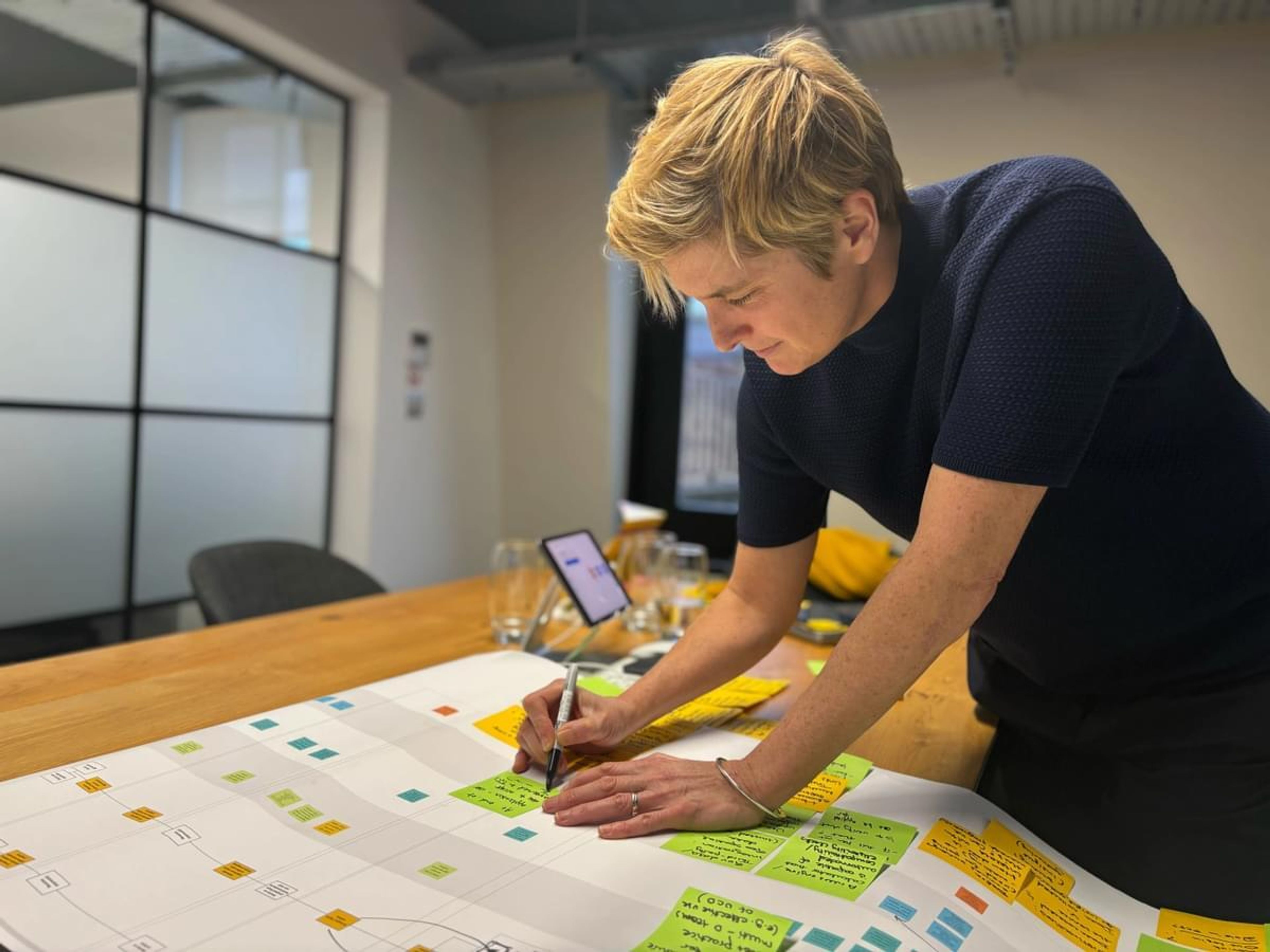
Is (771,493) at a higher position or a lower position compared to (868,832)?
higher

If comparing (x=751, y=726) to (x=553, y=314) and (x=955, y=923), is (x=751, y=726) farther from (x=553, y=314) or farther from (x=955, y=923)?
(x=553, y=314)

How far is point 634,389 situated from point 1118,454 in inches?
137

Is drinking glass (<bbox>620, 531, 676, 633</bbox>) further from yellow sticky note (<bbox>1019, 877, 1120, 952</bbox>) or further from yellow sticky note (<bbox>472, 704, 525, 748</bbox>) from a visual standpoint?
yellow sticky note (<bbox>1019, 877, 1120, 952</bbox>)

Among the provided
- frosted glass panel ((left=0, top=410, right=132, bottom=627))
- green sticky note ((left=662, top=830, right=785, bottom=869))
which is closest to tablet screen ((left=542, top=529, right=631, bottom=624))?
green sticky note ((left=662, top=830, right=785, bottom=869))

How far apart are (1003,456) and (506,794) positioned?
1.75ft

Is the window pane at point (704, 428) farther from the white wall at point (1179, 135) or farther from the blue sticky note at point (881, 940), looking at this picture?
the blue sticky note at point (881, 940)

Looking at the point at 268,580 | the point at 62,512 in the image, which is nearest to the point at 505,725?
the point at 268,580

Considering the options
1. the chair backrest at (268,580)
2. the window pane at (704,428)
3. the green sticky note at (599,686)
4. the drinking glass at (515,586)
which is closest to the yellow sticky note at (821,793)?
the green sticky note at (599,686)

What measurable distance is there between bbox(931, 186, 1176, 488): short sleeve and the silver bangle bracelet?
330 millimetres

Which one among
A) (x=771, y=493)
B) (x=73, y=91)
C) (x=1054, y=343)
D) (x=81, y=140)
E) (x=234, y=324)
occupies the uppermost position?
(x=73, y=91)

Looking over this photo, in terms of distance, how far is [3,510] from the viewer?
2.67 metres

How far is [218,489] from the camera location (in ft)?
11.0

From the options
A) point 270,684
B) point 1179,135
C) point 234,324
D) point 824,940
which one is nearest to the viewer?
point 824,940

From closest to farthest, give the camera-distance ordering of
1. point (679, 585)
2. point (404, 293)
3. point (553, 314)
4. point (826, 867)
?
1. point (826, 867)
2. point (679, 585)
3. point (404, 293)
4. point (553, 314)
